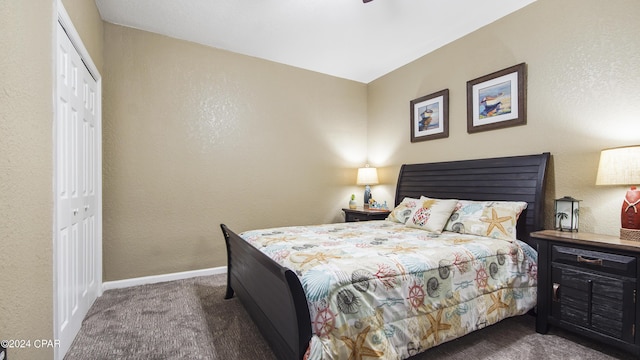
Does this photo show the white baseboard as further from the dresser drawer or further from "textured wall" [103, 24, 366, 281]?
the dresser drawer

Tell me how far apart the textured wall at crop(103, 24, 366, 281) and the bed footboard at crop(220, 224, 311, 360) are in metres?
1.18

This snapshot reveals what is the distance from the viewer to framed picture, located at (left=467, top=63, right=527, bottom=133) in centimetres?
273

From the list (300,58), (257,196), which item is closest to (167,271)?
(257,196)

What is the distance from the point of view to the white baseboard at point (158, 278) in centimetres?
299

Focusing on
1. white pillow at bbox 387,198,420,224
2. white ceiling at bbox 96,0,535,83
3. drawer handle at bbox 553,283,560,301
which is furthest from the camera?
white pillow at bbox 387,198,420,224

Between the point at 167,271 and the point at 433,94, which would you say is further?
the point at 433,94

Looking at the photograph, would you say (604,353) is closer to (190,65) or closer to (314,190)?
(314,190)

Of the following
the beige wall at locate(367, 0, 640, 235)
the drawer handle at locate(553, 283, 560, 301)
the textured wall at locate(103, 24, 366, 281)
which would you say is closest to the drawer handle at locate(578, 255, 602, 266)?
the drawer handle at locate(553, 283, 560, 301)

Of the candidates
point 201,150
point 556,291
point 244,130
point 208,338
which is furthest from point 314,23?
point 556,291

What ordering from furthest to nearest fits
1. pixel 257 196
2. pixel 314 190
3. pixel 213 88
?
pixel 314 190
pixel 257 196
pixel 213 88

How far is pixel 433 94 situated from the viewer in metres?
3.56

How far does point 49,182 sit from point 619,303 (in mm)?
3342

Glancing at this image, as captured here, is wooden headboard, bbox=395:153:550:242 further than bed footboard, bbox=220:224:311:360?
Yes

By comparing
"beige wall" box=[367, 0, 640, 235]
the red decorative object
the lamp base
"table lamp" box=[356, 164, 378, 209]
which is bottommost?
the lamp base
